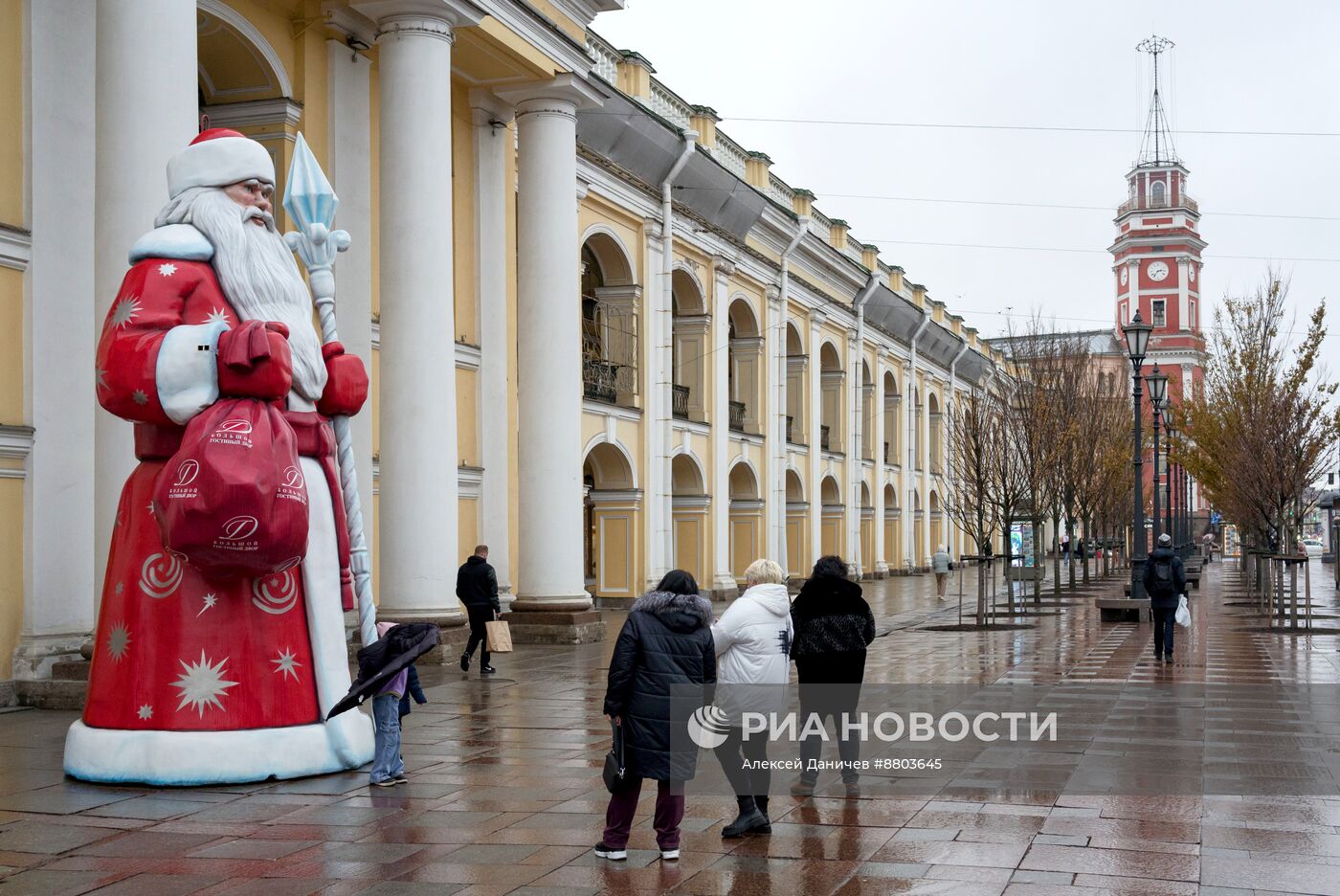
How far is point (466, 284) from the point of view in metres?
20.9

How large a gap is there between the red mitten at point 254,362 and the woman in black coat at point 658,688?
10.3ft

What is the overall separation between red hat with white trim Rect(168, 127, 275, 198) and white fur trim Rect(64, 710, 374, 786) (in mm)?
3475

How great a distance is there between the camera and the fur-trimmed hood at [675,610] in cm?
687

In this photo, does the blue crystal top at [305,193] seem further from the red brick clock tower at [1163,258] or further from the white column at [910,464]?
the red brick clock tower at [1163,258]

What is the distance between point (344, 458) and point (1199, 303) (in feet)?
325

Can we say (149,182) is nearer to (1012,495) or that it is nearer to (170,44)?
(170,44)

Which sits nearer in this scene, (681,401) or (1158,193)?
(681,401)

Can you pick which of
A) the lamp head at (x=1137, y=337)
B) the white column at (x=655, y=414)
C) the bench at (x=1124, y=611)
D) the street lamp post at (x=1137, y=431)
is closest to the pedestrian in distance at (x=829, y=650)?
the bench at (x=1124, y=611)

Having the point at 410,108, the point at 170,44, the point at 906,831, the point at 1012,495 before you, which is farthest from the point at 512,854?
the point at 1012,495

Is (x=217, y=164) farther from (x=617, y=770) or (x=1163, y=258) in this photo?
(x=1163, y=258)

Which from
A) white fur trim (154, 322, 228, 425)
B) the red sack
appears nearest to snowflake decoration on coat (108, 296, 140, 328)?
white fur trim (154, 322, 228, 425)

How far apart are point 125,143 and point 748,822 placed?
8.23 metres

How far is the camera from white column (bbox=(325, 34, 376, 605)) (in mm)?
17688

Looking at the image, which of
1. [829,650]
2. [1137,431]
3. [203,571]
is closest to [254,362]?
[203,571]
